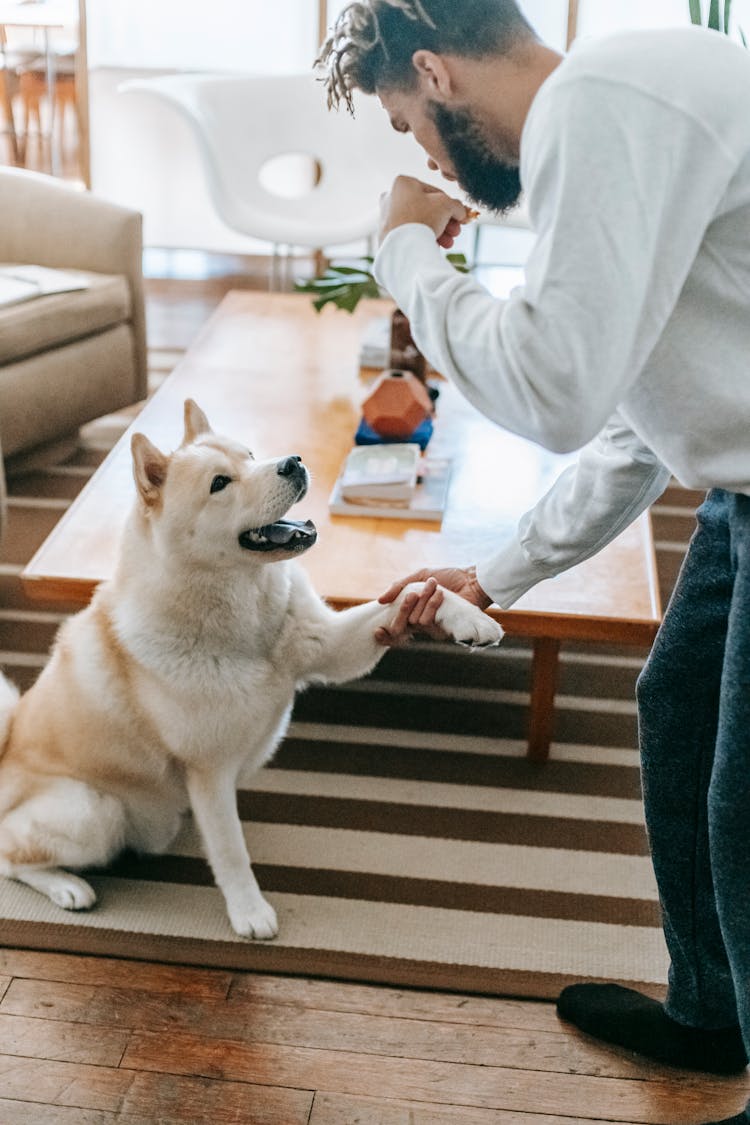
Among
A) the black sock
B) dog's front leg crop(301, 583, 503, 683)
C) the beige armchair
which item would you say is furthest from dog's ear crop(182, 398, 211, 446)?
the beige armchair

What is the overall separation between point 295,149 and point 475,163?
3.39 metres

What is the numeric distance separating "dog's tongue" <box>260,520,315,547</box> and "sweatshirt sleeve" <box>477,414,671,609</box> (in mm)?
249

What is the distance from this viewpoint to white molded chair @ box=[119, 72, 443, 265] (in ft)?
13.1

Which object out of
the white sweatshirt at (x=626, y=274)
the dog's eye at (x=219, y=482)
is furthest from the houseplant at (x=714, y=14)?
the white sweatshirt at (x=626, y=274)

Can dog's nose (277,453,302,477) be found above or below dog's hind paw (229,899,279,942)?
above

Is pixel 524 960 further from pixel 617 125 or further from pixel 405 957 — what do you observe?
pixel 617 125

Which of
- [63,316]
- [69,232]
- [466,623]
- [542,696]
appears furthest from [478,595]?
[69,232]

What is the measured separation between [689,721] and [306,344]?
188 centimetres

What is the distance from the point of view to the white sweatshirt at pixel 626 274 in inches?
34.0

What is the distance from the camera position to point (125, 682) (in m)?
1.64

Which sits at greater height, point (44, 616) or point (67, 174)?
point (67, 174)

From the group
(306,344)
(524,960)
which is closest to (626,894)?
(524,960)

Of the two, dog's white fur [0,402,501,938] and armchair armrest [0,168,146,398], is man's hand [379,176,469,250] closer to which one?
dog's white fur [0,402,501,938]

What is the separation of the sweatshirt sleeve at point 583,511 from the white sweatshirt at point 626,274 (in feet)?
0.84
